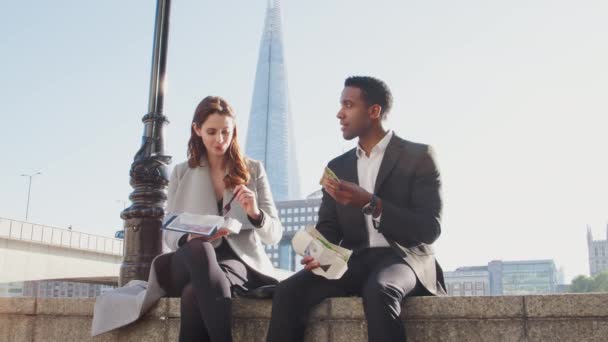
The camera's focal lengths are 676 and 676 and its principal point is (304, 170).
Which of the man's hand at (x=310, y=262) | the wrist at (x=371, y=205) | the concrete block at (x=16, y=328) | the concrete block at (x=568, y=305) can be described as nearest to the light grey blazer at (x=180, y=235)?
the man's hand at (x=310, y=262)

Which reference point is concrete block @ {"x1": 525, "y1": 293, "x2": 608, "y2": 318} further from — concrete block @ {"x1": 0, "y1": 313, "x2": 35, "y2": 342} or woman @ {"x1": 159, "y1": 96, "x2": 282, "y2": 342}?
concrete block @ {"x1": 0, "y1": 313, "x2": 35, "y2": 342}

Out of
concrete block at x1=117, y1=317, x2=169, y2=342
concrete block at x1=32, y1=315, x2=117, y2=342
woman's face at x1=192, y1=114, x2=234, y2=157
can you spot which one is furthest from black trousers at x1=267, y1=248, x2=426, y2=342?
concrete block at x1=32, y1=315, x2=117, y2=342

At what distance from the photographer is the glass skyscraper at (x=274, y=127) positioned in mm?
172125

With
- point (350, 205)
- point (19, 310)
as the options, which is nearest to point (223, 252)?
point (350, 205)

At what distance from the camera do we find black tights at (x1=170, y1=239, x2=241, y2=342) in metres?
3.96

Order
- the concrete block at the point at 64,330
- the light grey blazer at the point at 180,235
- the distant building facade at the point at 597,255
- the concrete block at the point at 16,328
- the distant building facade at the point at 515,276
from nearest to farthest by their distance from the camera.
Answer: the light grey blazer at the point at 180,235 < the concrete block at the point at 64,330 < the concrete block at the point at 16,328 < the distant building facade at the point at 597,255 < the distant building facade at the point at 515,276

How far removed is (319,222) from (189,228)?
877 millimetres

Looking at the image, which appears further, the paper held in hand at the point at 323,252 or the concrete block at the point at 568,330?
the paper held in hand at the point at 323,252

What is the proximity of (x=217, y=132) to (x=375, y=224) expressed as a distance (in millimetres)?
1492

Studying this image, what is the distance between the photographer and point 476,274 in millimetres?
178375

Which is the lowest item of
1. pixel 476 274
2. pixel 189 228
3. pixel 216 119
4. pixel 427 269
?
pixel 427 269

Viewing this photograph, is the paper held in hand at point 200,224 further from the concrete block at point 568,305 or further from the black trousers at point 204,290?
the concrete block at point 568,305

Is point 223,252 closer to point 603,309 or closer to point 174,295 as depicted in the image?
point 174,295

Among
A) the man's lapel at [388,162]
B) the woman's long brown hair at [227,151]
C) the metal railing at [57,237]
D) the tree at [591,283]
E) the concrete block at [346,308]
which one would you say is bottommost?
the concrete block at [346,308]
